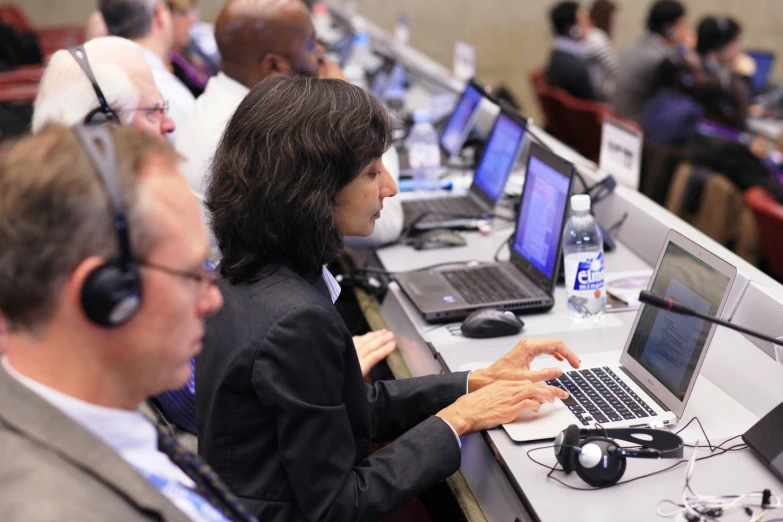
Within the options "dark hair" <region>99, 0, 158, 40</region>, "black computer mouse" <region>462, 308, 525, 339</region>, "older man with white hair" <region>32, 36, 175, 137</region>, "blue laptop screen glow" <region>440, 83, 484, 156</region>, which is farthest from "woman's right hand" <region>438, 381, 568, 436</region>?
"dark hair" <region>99, 0, 158, 40</region>

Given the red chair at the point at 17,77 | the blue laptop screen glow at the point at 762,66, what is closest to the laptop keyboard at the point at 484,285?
the red chair at the point at 17,77

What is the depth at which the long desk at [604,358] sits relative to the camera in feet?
4.08

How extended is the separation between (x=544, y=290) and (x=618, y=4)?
22.5 feet

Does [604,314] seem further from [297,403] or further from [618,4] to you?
[618,4]

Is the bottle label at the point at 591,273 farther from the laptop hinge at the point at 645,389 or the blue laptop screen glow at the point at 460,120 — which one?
the blue laptop screen glow at the point at 460,120

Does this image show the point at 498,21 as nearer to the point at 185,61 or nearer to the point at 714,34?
the point at 714,34

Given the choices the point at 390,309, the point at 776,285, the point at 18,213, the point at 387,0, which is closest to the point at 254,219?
the point at 18,213

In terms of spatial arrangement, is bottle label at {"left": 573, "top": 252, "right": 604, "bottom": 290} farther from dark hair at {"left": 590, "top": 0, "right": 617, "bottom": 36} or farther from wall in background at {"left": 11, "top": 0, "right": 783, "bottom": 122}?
wall in background at {"left": 11, "top": 0, "right": 783, "bottom": 122}

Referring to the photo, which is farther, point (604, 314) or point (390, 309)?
point (390, 309)

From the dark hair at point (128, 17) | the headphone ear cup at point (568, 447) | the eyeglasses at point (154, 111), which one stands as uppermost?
the eyeglasses at point (154, 111)

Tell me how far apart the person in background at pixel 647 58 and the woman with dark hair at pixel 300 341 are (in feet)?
13.7

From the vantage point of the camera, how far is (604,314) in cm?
192

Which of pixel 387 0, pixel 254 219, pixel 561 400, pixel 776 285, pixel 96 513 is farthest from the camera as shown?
pixel 387 0

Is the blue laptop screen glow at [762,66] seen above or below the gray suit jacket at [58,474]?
below
